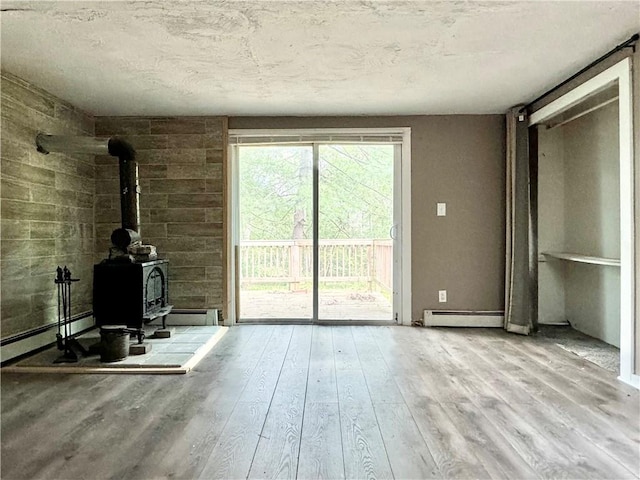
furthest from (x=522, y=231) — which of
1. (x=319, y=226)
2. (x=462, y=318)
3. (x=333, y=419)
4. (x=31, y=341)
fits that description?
(x=31, y=341)

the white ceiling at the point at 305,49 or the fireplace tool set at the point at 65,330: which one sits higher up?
the white ceiling at the point at 305,49

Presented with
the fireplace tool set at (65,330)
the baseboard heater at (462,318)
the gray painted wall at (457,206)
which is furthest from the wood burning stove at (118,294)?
the baseboard heater at (462,318)

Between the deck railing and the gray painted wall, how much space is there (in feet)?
1.27

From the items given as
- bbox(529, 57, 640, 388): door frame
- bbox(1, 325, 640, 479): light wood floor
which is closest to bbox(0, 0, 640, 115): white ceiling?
bbox(529, 57, 640, 388): door frame

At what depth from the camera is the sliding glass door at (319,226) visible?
14.7ft

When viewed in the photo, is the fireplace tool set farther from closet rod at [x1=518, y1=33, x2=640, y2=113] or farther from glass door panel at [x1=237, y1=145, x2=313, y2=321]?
closet rod at [x1=518, y1=33, x2=640, y2=113]

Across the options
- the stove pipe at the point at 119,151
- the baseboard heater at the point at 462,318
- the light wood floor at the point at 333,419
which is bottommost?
the light wood floor at the point at 333,419

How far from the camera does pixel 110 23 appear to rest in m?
2.38

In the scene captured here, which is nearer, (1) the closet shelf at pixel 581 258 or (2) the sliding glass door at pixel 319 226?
(1) the closet shelf at pixel 581 258

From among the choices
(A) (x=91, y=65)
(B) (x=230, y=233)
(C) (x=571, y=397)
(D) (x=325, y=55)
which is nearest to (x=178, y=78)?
(A) (x=91, y=65)

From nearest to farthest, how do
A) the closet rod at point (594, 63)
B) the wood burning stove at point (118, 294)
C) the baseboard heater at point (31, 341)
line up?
the closet rod at point (594, 63), the baseboard heater at point (31, 341), the wood burning stove at point (118, 294)

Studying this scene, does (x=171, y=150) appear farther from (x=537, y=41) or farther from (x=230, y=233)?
(x=537, y=41)

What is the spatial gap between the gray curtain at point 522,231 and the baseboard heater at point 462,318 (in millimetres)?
211

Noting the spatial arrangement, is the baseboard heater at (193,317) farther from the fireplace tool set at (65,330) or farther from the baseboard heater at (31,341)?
the fireplace tool set at (65,330)
